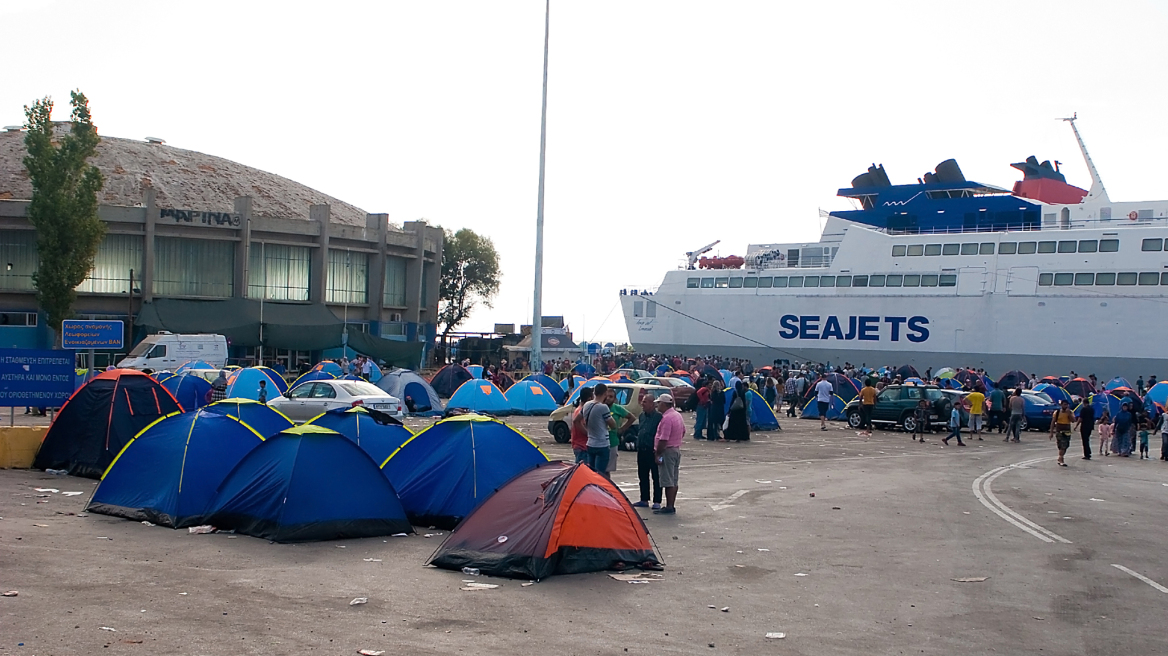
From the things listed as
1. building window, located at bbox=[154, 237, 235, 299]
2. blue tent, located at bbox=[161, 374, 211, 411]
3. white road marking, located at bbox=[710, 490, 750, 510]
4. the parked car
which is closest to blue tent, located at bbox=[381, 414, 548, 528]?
white road marking, located at bbox=[710, 490, 750, 510]

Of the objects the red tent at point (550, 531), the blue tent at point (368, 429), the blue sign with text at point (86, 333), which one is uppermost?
the blue sign with text at point (86, 333)

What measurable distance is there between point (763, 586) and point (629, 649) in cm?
237

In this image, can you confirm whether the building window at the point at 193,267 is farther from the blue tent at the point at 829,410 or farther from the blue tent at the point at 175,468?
the blue tent at the point at 175,468

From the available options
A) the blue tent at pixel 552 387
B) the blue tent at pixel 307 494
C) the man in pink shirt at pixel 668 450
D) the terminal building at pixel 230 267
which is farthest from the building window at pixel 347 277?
the blue tent at pixel 307 494

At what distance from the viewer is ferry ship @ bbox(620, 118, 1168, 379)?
143 ft

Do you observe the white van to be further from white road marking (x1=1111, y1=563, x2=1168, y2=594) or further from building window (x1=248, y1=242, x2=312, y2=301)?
white road marking (x1=1111, y1=563, x2=1168, y2=594)

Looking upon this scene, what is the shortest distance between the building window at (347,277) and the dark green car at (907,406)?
30.8 metres

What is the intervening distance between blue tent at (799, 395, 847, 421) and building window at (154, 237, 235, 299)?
28884 mm

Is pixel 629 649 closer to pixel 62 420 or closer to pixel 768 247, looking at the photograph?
pixel 62 420

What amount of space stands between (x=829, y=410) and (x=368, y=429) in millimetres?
22404

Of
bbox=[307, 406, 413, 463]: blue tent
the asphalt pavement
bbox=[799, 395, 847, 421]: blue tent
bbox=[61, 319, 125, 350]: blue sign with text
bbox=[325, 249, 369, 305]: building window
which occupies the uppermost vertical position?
bbox=[325, 249, 369, 305]: building window

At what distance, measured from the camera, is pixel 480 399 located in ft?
94.0

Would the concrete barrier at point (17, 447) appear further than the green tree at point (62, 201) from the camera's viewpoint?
No

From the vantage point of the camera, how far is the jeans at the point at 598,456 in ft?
39.9
